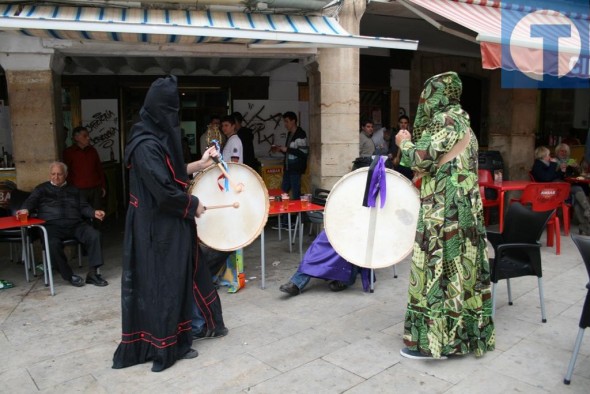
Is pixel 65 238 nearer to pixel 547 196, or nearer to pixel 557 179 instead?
pixel 547 196

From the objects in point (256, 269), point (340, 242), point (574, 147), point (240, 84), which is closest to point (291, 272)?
point (256, 269)

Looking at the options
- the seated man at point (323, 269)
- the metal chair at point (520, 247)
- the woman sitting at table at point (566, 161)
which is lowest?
the seated man at point (323, 269)

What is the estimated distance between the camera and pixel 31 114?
6027 mm

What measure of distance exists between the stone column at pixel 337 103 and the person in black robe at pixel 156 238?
3631 millimetres

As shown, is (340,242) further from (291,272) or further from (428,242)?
(291,272)

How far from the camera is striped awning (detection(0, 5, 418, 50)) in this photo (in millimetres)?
4340

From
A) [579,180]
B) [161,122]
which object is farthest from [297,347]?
[579,180]

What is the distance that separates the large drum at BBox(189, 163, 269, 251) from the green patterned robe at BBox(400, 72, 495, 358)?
1.40 metres

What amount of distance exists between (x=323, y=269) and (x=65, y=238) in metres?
2.60

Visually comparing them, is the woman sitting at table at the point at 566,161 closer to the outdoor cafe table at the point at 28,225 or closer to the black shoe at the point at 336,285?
the black shoe at the point at 336,285

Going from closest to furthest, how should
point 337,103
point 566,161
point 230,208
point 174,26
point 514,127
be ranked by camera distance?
point 230,208 → point 174,26 → point 337,103 → point 566,161 → point 514,127

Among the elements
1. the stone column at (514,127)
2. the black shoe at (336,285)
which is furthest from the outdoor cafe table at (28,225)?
the stone column at (514,127)

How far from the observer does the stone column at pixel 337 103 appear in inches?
260

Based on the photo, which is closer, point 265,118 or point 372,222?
point 372,222
